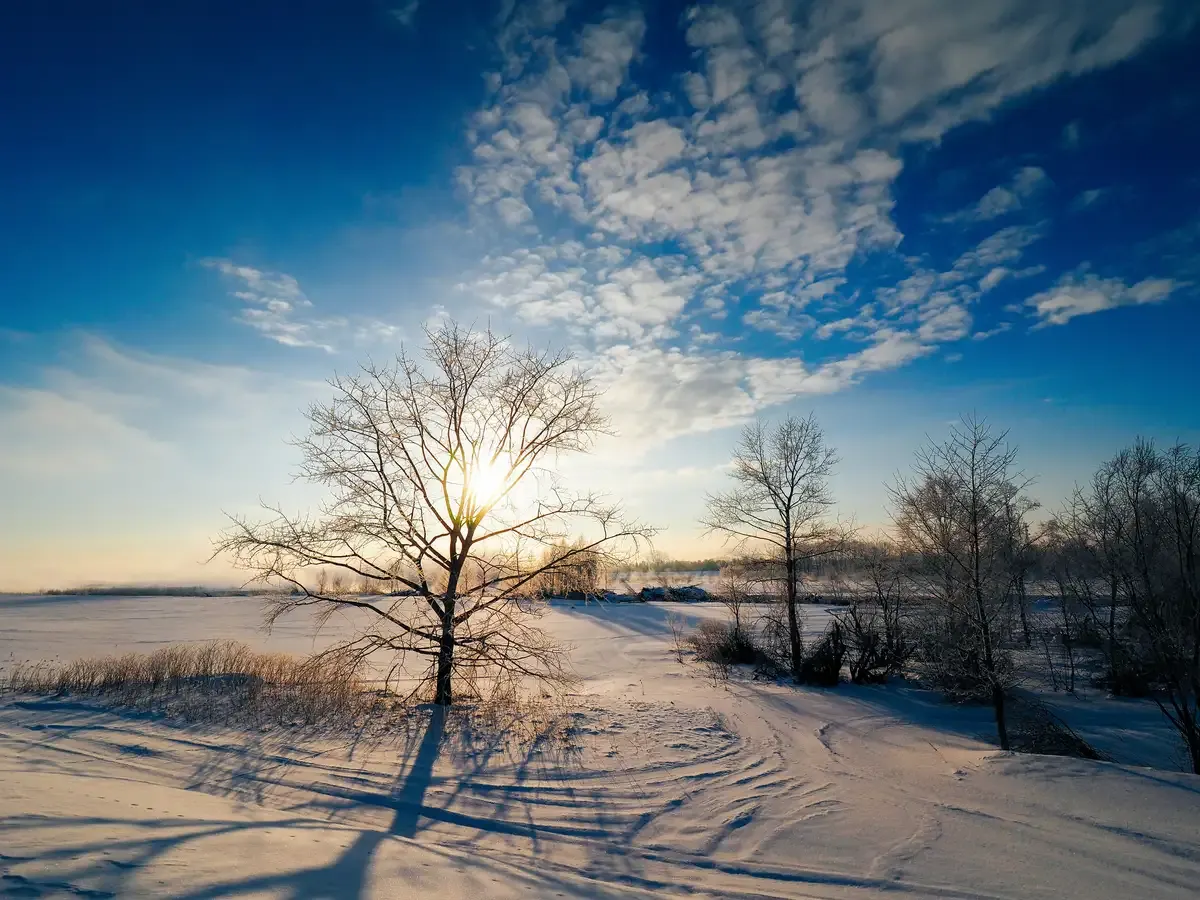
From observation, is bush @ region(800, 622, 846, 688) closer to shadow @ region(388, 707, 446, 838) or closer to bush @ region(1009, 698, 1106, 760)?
bush @ region(1009, 698, 1106, 760)

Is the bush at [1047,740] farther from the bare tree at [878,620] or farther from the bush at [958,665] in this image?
the bare tree at [878,620]

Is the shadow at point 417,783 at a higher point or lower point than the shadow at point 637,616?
lower

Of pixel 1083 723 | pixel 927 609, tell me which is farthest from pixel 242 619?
pixel 1083 723

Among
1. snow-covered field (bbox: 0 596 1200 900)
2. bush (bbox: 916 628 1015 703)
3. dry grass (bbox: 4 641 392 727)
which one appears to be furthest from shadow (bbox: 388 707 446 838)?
bush (bbox: 916 628 1015 703)

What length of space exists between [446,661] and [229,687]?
5264 mm

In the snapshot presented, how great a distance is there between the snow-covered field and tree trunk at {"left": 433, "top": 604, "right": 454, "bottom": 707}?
1483 millimetres

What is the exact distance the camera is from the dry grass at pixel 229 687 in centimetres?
1177

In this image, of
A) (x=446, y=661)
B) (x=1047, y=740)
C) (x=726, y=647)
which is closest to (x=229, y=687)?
(x=446, y=661)

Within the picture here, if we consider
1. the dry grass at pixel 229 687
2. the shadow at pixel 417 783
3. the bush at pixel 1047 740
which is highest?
the dry grass at pixel 229 687

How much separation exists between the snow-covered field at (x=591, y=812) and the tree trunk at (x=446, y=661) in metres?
1.48

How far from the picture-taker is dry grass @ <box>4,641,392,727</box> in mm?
11773

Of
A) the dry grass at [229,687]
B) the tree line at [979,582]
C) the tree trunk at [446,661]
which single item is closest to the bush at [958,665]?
the tree line at [979,582]

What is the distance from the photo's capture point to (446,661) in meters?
12.6

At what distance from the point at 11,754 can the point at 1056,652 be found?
33113mm
